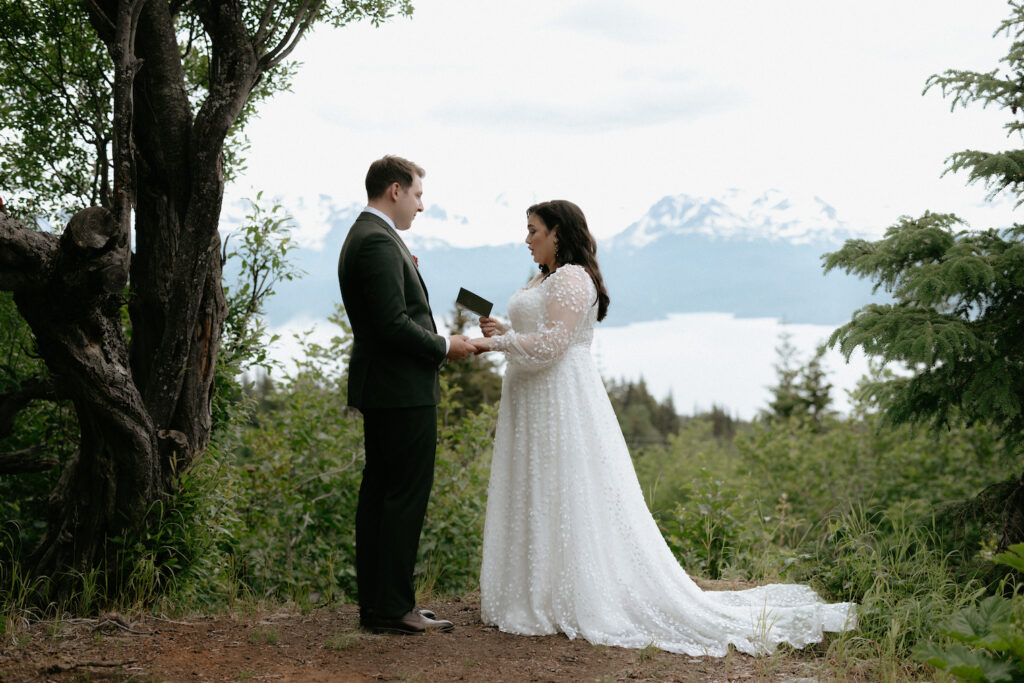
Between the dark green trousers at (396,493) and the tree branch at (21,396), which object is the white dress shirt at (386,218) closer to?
the dark green trousers at (396,493)

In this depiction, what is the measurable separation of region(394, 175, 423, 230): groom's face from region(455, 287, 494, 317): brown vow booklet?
46 centimetres

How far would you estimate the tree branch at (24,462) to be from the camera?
4844 mm

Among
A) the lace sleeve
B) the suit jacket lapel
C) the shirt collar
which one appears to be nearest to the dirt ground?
the lace sleeve

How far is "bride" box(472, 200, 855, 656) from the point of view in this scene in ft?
13.6

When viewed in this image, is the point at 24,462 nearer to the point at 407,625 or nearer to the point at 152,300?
the point at 152,300

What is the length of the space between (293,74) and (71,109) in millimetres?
1619

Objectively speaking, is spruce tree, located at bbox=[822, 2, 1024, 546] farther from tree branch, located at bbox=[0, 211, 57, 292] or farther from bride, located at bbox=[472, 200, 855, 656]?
tree branch, located at bbox=[0, 211, 57, 292]

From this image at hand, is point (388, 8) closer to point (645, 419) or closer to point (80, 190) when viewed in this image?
point (80, 190)

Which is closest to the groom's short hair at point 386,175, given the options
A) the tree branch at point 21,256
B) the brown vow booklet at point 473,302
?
the brown vow booklet at point 473,302

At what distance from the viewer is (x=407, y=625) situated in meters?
4.19

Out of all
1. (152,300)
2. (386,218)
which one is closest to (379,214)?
(386,218)

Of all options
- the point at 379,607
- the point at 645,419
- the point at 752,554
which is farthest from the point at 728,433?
the point at 379,607

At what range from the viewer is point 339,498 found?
6625 millimetres

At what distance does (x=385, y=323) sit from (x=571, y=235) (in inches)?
43.0
